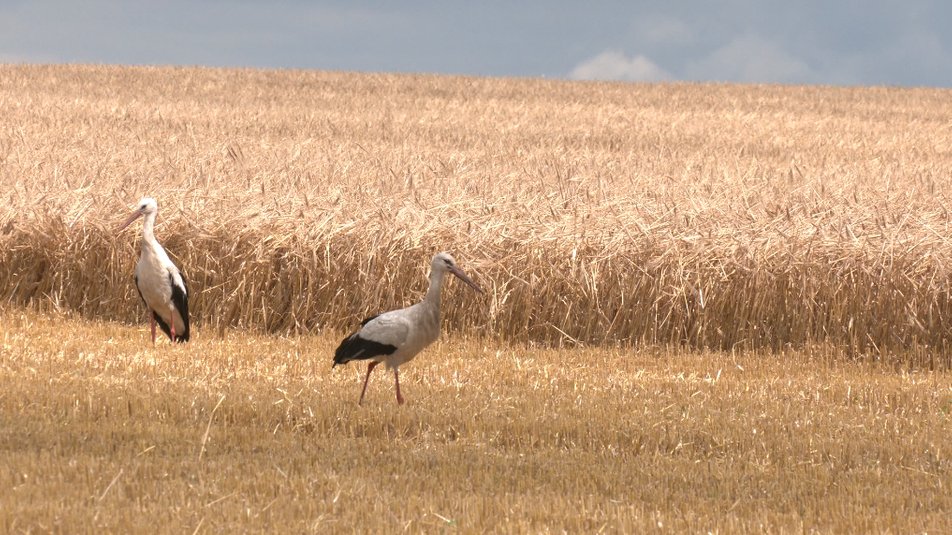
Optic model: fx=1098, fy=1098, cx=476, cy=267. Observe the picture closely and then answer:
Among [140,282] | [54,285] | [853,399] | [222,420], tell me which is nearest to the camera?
[222,420]

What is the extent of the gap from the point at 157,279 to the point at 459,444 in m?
5.26

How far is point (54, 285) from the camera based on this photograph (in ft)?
47.1

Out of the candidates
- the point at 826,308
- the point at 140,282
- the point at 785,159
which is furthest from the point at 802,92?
the point at 140,282

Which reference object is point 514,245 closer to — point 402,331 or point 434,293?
point 434,293

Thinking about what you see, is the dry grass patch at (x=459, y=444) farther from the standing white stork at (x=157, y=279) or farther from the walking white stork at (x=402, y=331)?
the standing white stork at (x=157, y=279)

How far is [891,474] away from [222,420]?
16.4ft

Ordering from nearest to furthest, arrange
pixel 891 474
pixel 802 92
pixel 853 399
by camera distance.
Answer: pixel 891 474 < pixel 853 399 < pixel 802 92

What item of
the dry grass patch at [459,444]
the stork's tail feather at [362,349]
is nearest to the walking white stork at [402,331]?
the stork's tail feather at [362,349]

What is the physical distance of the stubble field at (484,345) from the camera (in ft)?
22.7

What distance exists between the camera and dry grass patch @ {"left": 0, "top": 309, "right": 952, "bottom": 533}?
6.52 metres

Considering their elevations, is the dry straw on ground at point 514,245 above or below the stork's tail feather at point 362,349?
above

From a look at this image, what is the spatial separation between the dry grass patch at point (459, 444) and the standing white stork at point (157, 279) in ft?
1.84

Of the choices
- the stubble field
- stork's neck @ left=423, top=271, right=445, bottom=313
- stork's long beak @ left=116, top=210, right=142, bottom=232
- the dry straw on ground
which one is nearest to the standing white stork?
stork's long beak @ left=116, top=210, right=142, bottom=232

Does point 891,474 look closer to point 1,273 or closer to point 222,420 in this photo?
point 222,420
